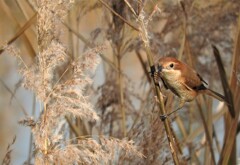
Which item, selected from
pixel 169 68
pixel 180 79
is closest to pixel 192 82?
pixel 180 79

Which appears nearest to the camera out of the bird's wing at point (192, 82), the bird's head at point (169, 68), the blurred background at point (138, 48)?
the bird's head at point (169, 68)

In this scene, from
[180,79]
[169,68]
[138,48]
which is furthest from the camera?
[138,48]

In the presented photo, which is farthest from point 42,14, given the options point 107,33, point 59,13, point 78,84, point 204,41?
point 204,41

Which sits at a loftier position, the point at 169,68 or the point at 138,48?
the point at 138,48

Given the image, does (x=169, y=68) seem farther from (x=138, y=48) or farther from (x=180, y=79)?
(x=138, y=48)

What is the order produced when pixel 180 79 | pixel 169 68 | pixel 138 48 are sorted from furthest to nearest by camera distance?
pixel 138 48
pixel 180 79
pixel 169 68

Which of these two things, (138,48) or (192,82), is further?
(138,48)

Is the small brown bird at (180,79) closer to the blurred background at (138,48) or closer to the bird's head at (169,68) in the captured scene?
the bird's head at (169,68)

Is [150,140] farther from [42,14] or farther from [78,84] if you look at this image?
[42,14]

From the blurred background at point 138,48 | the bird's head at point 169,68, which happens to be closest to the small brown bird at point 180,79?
the bird's head at point 169,68

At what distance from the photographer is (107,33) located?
2273 mm

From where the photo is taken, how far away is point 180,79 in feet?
5.45

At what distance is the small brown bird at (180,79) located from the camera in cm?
155

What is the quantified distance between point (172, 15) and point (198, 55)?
0.35 meters
